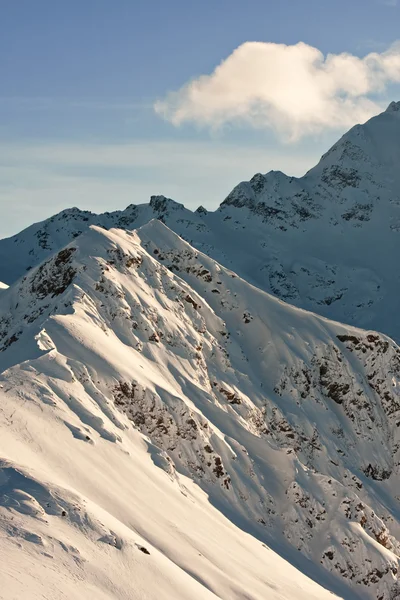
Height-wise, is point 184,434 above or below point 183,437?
above

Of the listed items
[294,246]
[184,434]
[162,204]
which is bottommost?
[184,434]

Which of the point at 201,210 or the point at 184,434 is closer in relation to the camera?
the point at 184,434

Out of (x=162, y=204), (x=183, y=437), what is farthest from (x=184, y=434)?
(x=162, y=204)

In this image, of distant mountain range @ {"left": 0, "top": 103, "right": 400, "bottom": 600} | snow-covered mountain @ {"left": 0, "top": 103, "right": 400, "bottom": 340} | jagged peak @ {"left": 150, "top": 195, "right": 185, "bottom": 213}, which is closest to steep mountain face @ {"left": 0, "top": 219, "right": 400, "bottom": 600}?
distant mountain range @ {"left": 0, "top": 103, "right": 400, "bottom": 600}

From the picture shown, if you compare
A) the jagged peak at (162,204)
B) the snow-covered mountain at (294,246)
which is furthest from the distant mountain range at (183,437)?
the jagged peak at (162,204)

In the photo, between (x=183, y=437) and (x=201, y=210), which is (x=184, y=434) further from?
(x=201, y=210)

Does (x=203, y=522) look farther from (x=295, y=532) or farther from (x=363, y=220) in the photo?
(x=363, y=220)

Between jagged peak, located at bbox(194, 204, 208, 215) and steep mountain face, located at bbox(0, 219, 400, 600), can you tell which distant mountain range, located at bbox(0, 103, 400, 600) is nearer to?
steep mountain face, located at bbox(0, 219, 400, 600)
